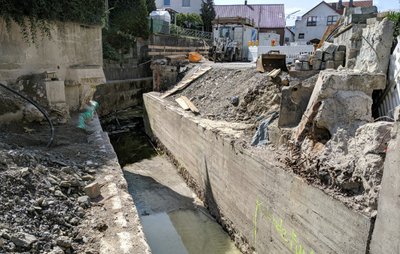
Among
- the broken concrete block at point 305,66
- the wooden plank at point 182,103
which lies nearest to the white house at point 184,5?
the wooden plank at point 182,103

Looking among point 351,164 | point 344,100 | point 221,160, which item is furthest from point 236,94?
point 351,164

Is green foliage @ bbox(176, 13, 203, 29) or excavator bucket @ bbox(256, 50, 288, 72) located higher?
green foliage @ bbox(176, 13, 203, 29)

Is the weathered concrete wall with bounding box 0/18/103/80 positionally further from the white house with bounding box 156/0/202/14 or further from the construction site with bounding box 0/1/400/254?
the white house with bounding box 156/0/202/14

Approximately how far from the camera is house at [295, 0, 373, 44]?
40125mm

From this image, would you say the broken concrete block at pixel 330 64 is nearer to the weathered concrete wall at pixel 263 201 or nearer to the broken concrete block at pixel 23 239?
the weathered concrete wall at pixel 263 201

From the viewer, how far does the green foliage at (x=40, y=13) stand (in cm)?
703

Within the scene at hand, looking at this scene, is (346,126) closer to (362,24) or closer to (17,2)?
(362,24)

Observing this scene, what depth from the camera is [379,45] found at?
6.95 meters

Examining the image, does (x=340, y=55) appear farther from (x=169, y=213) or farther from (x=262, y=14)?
(x=262, y=14)

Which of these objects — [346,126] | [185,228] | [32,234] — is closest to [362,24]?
[346,126]

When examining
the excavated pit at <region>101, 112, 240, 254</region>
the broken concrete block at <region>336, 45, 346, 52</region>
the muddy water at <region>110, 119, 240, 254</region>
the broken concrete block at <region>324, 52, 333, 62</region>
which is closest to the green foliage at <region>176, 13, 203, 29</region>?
the excavated pit at <region>101, 112, 240, 254</region>

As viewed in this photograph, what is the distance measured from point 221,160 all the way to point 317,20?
36.8 m

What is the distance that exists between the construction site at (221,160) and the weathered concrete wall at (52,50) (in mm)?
27

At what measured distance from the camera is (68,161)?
5434 millimetres
